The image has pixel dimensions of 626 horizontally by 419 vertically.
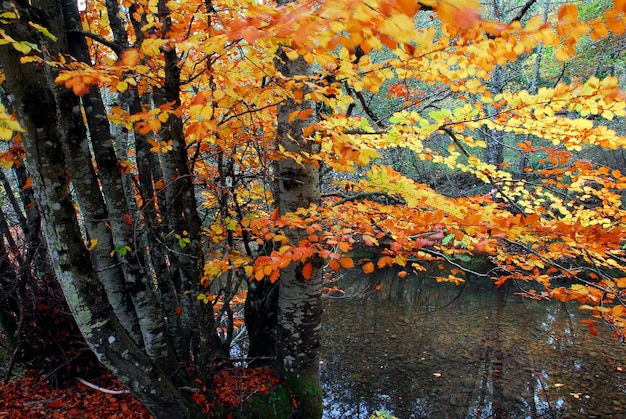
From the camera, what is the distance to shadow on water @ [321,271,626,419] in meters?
6.25

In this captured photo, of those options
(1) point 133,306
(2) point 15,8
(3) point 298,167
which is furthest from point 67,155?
(3) point 298,167

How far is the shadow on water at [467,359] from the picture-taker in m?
6.25

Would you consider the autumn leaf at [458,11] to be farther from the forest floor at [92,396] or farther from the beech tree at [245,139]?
the forest floor at [92,396]

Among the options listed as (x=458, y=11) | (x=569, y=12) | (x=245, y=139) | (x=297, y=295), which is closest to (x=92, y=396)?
(x=297, y=295)

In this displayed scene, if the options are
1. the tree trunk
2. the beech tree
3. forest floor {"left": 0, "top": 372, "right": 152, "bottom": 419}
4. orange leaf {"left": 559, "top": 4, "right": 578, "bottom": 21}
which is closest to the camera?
orange leaf {"left": 559, "top": 4, "right": 578, "bottom": 21}

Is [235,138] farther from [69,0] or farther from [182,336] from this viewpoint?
[182,336]

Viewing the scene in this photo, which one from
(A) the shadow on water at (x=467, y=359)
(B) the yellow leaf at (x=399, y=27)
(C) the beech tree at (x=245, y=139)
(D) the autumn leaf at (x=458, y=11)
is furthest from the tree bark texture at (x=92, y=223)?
(A) the shadow on water at (x=467, y=359)

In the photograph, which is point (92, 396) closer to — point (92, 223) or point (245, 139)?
point (92, 223)

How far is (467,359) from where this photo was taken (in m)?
7.57

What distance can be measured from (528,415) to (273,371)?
15.0 feet

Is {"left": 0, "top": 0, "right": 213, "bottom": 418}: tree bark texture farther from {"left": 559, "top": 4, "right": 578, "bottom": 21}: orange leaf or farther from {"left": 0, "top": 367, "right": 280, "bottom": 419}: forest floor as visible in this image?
{"left": 559, "top": 4, "right": 578, "bottom": 21}: orange leaf

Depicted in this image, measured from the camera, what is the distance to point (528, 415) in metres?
5.98

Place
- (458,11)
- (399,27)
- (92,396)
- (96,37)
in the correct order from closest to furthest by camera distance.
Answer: (458,11)
(399,27)
(96,37)
(92,396)

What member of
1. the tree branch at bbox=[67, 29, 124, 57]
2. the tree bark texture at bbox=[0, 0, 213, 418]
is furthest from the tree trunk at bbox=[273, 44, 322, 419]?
the tree branch at bbox=[67, 29, 124, 57]
